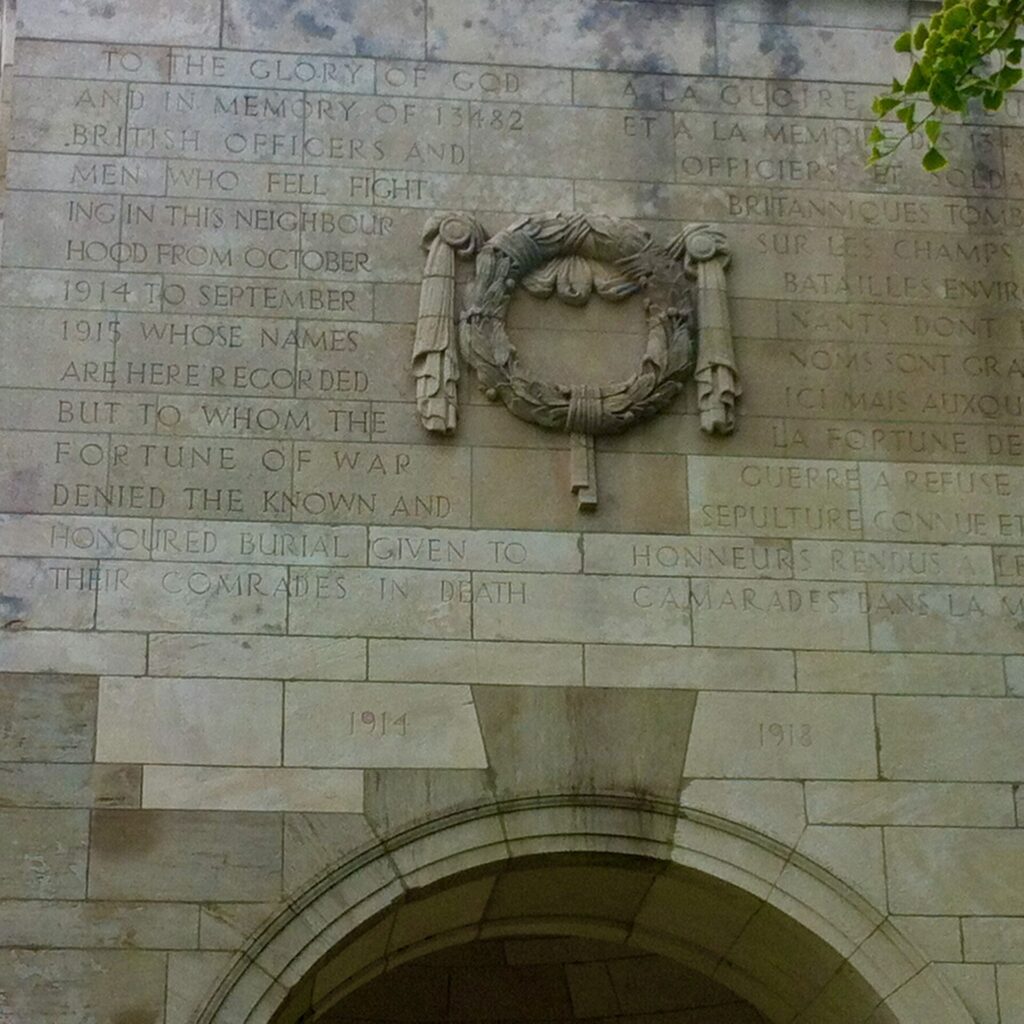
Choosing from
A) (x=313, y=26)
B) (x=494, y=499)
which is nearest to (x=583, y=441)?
(x=494, y=499)

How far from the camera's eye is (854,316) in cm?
1570

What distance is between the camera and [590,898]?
49.8 ft

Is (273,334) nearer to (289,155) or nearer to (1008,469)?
(289,155)

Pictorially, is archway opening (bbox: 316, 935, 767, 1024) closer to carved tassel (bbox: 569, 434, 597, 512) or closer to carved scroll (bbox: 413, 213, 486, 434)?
carved tassel (bbox: 569, 434, 597, 512)

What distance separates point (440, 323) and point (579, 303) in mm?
957

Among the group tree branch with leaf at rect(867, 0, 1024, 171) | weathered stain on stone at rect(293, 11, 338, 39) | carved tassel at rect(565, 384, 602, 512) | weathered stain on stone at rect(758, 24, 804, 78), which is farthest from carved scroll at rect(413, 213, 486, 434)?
tree branch with leaf at rect(867, 0, 1024, 171)

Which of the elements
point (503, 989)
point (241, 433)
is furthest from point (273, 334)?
point (503, 989)

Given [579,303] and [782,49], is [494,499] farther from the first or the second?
[782,49]

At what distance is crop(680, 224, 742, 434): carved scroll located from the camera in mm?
15188

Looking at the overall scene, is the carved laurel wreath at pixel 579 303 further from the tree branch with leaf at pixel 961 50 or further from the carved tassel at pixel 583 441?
the tree branch with leaf at pixel 961 50

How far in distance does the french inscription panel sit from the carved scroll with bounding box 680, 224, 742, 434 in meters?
0.14

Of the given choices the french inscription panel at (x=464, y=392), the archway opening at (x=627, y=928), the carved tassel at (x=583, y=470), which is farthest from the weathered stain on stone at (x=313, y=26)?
the archway opening at (x=627, y=928)

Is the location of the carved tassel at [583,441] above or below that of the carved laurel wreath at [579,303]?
below

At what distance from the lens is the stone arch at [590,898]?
13.9 m
